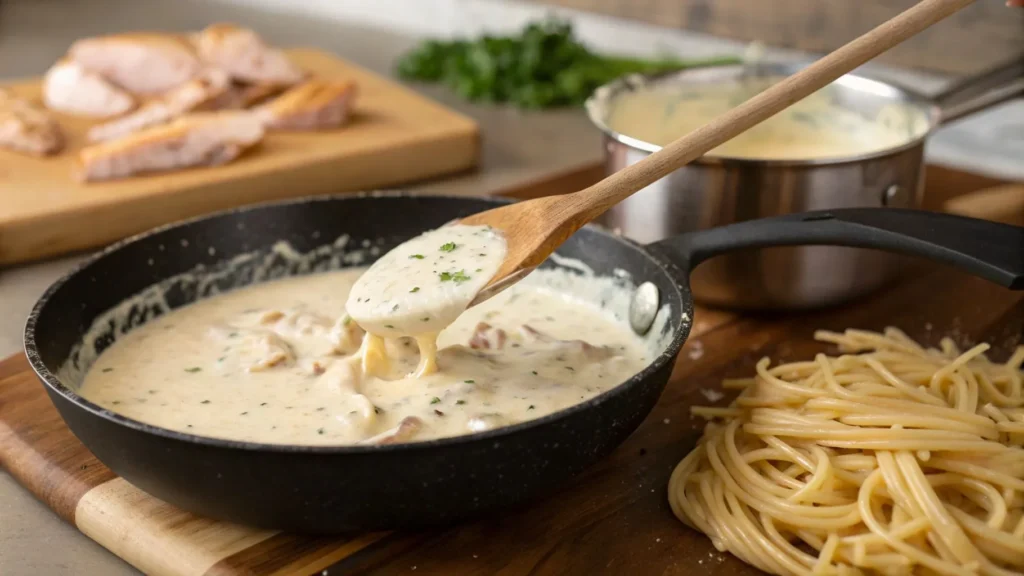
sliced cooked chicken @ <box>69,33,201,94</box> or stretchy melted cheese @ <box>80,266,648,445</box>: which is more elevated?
sliced cooked chicken @ <box>69,33,201,94</box>

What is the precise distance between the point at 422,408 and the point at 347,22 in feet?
13.2

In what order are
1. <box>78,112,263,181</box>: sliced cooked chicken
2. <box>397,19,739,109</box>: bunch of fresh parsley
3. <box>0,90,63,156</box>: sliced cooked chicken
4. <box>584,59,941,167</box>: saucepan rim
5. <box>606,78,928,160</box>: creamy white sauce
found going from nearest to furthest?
<box>584,59,941,167</box>: saucepan rim
<box>606,78,928,160</box>: creamy white sauce
<box>78,112,263,181</box>: sliced cooked chicken
<box>0,90,63,156</box>: sliced cooked chicken
<box>397,19,739,109</box>: bunch of fresh parsley

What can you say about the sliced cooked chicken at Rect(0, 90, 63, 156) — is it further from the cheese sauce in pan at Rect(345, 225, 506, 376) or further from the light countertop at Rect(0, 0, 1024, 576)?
the cheese sauce in pan at Rect(345, 225, 506, 376)

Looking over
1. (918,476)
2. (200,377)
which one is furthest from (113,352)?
(918,476)

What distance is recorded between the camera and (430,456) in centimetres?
136

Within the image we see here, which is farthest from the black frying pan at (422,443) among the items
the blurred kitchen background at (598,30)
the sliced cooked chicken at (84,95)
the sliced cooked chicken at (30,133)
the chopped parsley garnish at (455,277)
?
the sliced cooked chicken at (84,95)

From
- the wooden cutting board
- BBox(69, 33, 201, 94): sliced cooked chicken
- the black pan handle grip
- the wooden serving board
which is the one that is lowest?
the wooden serving board

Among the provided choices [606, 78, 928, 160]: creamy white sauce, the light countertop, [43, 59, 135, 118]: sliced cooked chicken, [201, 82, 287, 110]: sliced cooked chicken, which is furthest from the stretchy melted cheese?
[43, 59, 135, 118]: sliced cooked chicken

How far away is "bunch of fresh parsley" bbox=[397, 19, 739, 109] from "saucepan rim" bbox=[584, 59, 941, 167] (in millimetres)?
1044

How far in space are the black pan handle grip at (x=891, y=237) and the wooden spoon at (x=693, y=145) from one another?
0.19 metres

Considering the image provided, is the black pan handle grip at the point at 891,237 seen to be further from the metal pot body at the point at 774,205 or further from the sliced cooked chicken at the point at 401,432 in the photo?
the sliced cooked chicken at the point at 401,432

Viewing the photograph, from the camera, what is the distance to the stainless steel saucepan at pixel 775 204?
214cm

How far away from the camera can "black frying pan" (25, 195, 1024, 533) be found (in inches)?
53.5

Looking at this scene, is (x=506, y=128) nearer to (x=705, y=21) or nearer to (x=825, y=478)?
(x=705, y=21)
